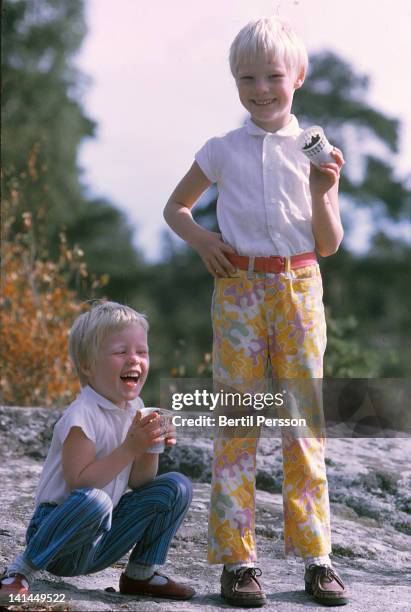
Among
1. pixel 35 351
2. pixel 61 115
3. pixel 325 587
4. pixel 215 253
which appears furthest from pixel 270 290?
pixel 61 115

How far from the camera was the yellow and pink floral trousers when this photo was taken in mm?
2486

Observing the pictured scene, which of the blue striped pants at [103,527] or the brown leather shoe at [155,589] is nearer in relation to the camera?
the blue striped pants at [103,527]

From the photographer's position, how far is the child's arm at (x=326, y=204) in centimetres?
246

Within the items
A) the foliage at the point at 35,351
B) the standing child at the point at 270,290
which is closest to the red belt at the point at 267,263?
the standing child at the point at 270,290

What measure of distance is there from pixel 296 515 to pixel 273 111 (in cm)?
108

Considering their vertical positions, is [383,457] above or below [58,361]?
below

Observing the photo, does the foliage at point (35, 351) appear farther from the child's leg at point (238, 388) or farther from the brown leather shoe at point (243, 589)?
the brown leather shoe at point (243, 589)

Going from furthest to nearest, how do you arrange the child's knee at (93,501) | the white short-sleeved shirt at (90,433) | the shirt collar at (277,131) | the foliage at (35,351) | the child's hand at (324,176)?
the foliage at (35,351), the shirt collar at (277,131), the child's hand at (324,176), the white short-sleeved shirt at (90,433), the child's knee at (93,501)

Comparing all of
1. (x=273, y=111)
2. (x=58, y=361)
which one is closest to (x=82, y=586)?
(x=273, y=111)

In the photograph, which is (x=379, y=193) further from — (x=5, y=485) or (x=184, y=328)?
(x=5, y=485)

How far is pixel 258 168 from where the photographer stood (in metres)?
2.54

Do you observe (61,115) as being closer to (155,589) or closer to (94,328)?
(94,328)

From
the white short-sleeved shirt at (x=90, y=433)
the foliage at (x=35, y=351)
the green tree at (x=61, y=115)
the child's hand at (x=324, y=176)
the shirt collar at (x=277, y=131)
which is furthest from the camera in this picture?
the green tree at (x=61, y=115)

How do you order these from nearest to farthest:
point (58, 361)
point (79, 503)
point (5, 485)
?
point (79, 503) < point (5, 485) < point (58, 361)
